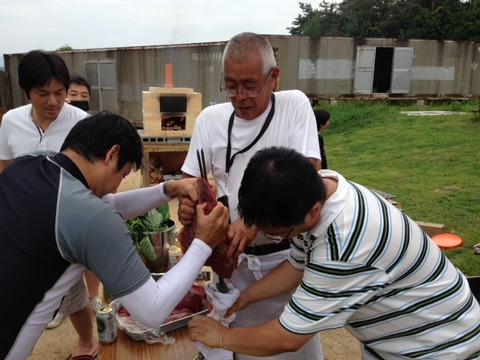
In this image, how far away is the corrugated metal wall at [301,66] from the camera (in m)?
14.5

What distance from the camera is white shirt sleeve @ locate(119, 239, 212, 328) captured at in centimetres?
154

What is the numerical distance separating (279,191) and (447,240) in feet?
14.5

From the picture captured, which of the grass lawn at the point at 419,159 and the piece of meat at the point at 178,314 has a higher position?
the piece of meat at the point at 178,314

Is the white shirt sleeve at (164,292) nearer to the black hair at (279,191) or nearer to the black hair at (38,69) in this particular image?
the black hair at (279,191)

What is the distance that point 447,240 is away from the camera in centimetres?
500

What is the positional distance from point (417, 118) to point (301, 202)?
1309cm

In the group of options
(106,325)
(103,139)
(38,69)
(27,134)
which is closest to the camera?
(103,139)

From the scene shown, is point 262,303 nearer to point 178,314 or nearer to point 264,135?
point 178,314

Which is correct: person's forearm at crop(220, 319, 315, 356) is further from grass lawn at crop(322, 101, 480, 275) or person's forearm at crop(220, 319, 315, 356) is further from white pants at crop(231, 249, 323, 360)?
grass lawn at crop(322, 101, 480, 275)

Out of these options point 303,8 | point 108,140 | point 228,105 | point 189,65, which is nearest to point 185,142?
point 228,105

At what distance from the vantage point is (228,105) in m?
2.36

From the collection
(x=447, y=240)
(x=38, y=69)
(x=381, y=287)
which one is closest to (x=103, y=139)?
(x=381, y=287)

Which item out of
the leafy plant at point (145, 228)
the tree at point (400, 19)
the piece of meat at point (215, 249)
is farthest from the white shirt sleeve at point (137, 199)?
the tree at point (400, 19)

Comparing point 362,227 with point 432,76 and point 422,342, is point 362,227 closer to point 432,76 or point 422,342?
point 422,342
